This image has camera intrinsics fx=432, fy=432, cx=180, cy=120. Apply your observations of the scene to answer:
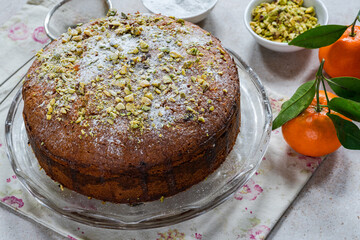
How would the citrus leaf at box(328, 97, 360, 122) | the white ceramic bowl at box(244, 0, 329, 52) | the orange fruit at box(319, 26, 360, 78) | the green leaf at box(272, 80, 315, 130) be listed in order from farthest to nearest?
the white ceramic bowl at box(244, 0, 329, 52) < the orange fruit at box(319, 26, 360, 78) < the green leaf at box(272, 80, 315, 130) < the citrus leaf at box(328, 97, 360, 122)

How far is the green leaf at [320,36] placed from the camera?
5.73 ft

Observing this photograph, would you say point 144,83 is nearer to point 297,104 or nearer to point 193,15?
point 297,104

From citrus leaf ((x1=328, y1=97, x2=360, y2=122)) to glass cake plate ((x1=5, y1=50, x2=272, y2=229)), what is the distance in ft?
0.83

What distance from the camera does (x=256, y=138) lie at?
1.78 meters

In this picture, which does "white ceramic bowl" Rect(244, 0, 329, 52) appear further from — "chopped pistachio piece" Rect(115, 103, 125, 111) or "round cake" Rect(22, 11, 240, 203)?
"chopped pistachio piece" Rect(115, 103, 125, 111)

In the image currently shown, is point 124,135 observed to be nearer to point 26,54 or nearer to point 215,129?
point 215,129

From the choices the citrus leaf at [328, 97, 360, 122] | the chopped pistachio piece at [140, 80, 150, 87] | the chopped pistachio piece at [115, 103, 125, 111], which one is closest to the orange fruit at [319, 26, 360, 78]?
the citrus leaf at [328, 97, 360, 122]

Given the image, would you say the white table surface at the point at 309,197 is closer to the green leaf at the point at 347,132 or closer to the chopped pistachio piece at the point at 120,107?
the green leaf at the point at 347,132

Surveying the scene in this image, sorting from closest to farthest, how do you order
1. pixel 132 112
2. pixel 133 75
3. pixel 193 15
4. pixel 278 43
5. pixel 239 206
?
pixel 132 112 → pixel 133 75 → pixel 239 206 → pixel 278 43 → pixel 193 15

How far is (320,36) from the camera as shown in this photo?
1759mm

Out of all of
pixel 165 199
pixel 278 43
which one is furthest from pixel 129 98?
pixel 278 43

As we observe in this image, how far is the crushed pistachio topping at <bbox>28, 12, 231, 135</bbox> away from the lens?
1500 millimetres

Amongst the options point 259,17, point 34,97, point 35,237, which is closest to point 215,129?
point 34,97

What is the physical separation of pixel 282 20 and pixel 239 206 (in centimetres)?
103
